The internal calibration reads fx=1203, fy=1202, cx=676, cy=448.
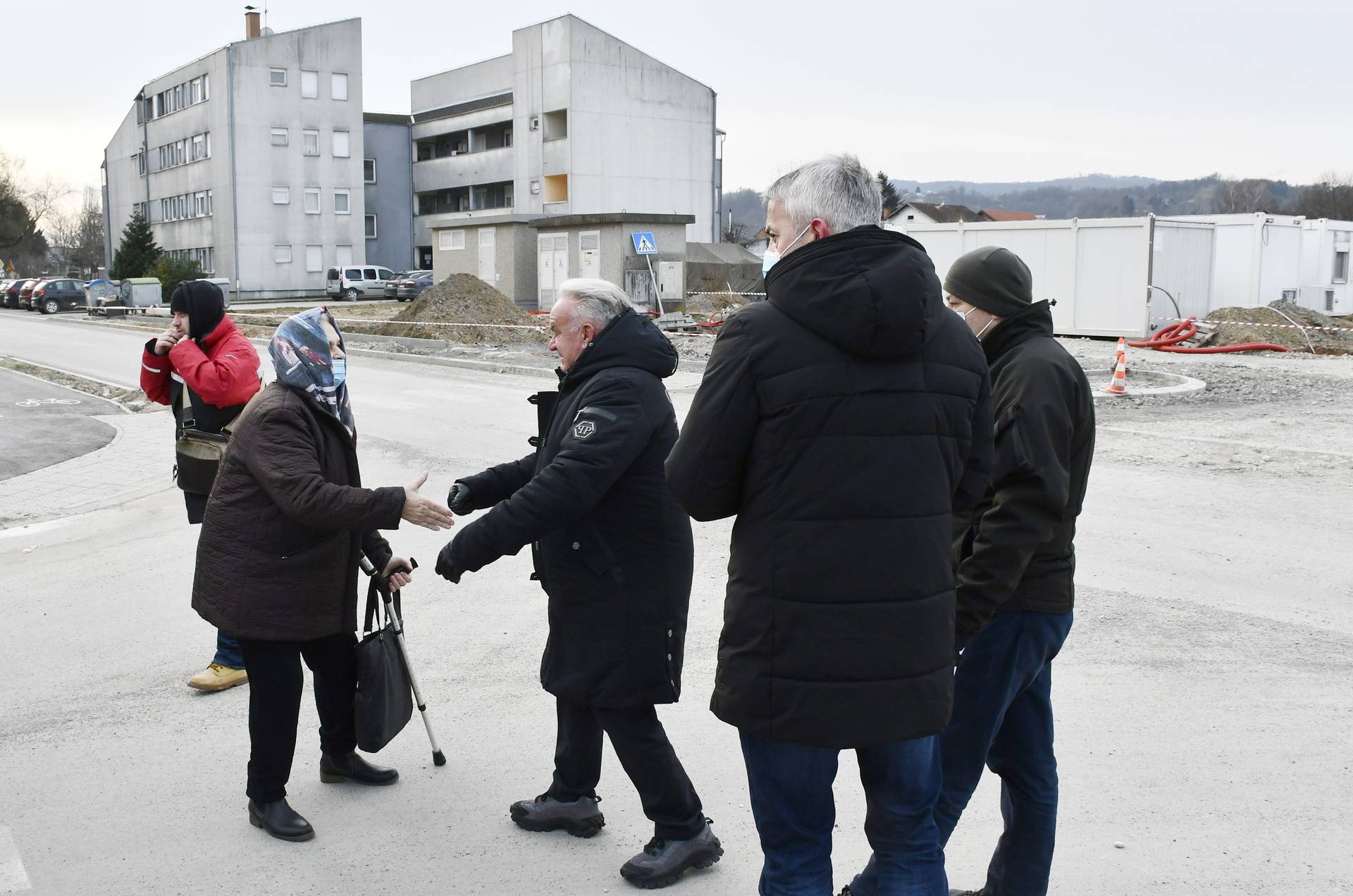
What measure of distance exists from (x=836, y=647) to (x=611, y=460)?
3.93 ft

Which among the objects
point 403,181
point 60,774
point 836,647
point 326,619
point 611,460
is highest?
point 403,181

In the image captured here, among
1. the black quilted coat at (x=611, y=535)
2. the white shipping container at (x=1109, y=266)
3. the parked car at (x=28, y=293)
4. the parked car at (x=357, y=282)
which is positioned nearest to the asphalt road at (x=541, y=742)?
the black quilted coat at (x=611, y=535)

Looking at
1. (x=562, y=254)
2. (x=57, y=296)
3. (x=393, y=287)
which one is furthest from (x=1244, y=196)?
(x=57, y=296)

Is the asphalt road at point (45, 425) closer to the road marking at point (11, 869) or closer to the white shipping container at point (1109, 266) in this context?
the road marking at point (11, 869)

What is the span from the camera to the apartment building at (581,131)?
5944cm

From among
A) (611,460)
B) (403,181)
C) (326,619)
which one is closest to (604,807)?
(326,619)

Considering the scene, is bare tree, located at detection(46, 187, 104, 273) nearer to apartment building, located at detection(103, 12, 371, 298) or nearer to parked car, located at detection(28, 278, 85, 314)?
apartment building, located at detection(103, 12, 371, 298)

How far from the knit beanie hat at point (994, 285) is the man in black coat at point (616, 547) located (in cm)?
103

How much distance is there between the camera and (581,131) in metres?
59.3

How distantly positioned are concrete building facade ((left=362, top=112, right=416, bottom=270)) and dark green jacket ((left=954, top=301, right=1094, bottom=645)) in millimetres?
70735

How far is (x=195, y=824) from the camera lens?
14.0ft

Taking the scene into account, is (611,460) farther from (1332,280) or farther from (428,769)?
(1332,280)

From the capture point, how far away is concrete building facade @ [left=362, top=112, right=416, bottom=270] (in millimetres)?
71500

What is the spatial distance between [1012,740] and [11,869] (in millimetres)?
3209
